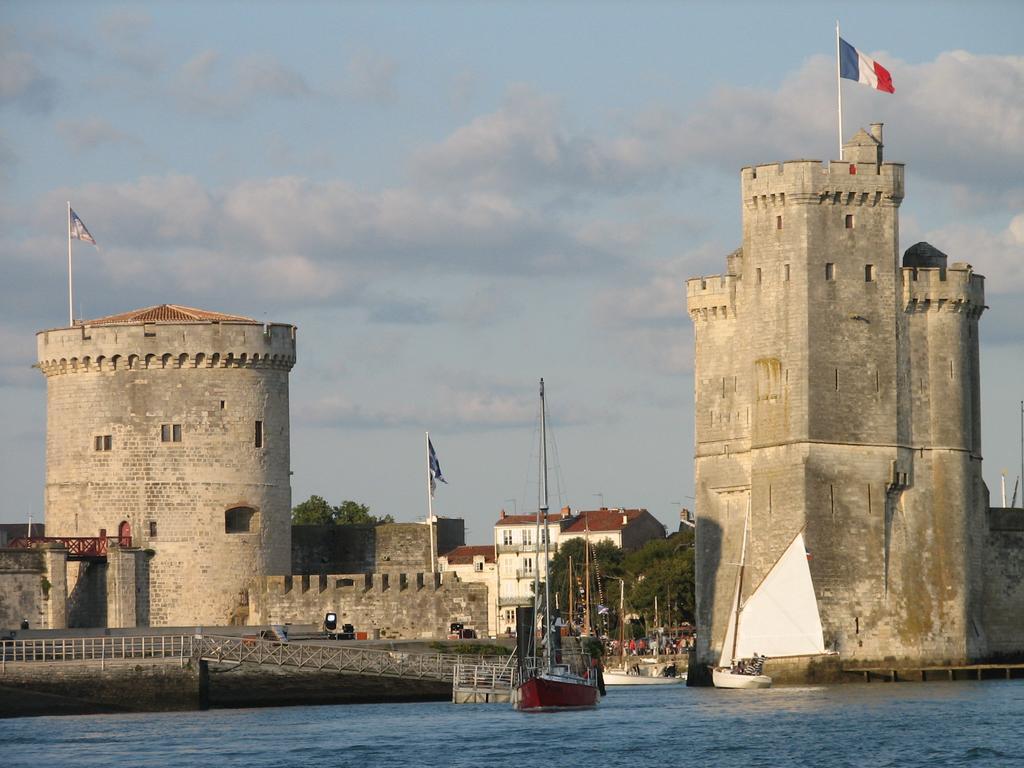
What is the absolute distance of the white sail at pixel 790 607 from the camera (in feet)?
265

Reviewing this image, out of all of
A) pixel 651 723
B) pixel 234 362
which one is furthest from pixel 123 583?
pixel 651 723

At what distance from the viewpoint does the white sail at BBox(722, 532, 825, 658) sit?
80688 millimetres

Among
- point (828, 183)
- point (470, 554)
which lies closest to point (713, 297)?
point (828, 183)

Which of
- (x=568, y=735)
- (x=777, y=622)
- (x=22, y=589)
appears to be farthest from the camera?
(x=777, y=622)

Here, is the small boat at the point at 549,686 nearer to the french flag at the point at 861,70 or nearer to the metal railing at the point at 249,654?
the metal railing at the point at 249,654

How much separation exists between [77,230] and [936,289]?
25.1m

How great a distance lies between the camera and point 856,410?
270ft

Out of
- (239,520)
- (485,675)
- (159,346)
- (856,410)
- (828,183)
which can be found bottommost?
(485,675)

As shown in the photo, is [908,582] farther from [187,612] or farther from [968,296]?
[187,612]

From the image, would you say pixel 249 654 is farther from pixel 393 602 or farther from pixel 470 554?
pixel 470 554

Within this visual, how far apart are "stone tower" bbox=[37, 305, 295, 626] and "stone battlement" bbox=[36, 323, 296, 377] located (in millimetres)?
29

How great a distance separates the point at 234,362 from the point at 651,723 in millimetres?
19480

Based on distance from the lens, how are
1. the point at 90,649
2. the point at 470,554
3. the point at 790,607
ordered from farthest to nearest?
the point at 470,554
the point at 790,607
the point at 90,649

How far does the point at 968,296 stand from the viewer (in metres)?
85.0
